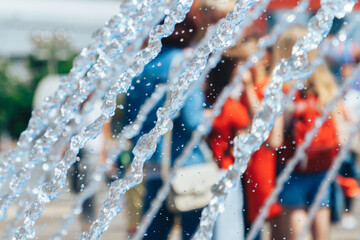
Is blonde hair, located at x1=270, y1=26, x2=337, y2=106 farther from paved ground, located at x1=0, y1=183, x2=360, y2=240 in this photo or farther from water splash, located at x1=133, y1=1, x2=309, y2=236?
Result: paved ground, located at x1=0, y1=183, x2=360, y2=240

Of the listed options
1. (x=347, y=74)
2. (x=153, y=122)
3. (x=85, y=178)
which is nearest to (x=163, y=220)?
(x=153, y=122)

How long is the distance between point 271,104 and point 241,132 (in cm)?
31

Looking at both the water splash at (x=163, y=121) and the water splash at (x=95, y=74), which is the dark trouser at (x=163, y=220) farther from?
the water splash at (x=95, y=74)

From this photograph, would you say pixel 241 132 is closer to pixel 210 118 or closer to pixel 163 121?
pixel 210 118

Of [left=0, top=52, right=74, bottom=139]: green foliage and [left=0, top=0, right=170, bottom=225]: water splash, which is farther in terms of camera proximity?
[left=0, top=52, right=74, bottom=139]: green foliage

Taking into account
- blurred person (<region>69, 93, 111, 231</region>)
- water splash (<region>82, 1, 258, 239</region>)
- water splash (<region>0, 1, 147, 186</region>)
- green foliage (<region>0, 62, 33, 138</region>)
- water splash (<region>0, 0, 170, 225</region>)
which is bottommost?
water splash (<region>82, 1, 258, 239</region>)

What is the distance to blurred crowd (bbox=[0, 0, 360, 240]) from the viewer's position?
5.08 feet

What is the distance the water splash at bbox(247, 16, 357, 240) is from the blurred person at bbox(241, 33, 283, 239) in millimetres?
20

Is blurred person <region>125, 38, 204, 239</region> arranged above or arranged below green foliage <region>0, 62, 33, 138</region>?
below

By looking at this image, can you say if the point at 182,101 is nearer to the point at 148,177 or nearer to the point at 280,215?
the point at 148,177

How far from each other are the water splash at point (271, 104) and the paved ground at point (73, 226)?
35 centimetres

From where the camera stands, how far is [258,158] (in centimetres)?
152

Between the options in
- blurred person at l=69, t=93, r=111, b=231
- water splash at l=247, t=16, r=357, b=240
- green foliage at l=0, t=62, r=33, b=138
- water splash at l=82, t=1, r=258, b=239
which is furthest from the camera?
green foliage at l=0, t=62, r=33, b=138

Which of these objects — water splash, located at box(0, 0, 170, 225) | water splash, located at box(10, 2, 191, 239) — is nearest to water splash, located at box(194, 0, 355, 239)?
water splash, located at box(10, 2, 191, 239)
